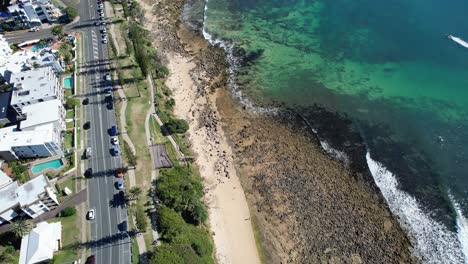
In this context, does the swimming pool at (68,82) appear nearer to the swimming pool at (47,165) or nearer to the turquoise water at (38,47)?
the turquoise water at (38,47)

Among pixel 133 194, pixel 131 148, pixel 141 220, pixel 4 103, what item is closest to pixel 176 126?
pixel 131 148

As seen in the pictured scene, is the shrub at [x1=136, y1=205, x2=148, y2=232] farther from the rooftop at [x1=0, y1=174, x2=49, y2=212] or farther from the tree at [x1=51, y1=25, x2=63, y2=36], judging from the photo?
the tree at [x1=51, y1=25, x2=63, y2=36]

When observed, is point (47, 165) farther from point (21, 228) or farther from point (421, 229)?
point (421, 229)

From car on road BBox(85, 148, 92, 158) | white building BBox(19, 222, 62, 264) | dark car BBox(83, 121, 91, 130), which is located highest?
dark car BBox(83, 121, 91, 130)

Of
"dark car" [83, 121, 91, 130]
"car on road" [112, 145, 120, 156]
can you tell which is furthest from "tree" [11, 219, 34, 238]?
"dark car" [83, 121, 91, 130]

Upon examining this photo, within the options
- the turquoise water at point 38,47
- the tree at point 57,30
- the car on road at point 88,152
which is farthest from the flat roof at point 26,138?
the tree at point 57,30
